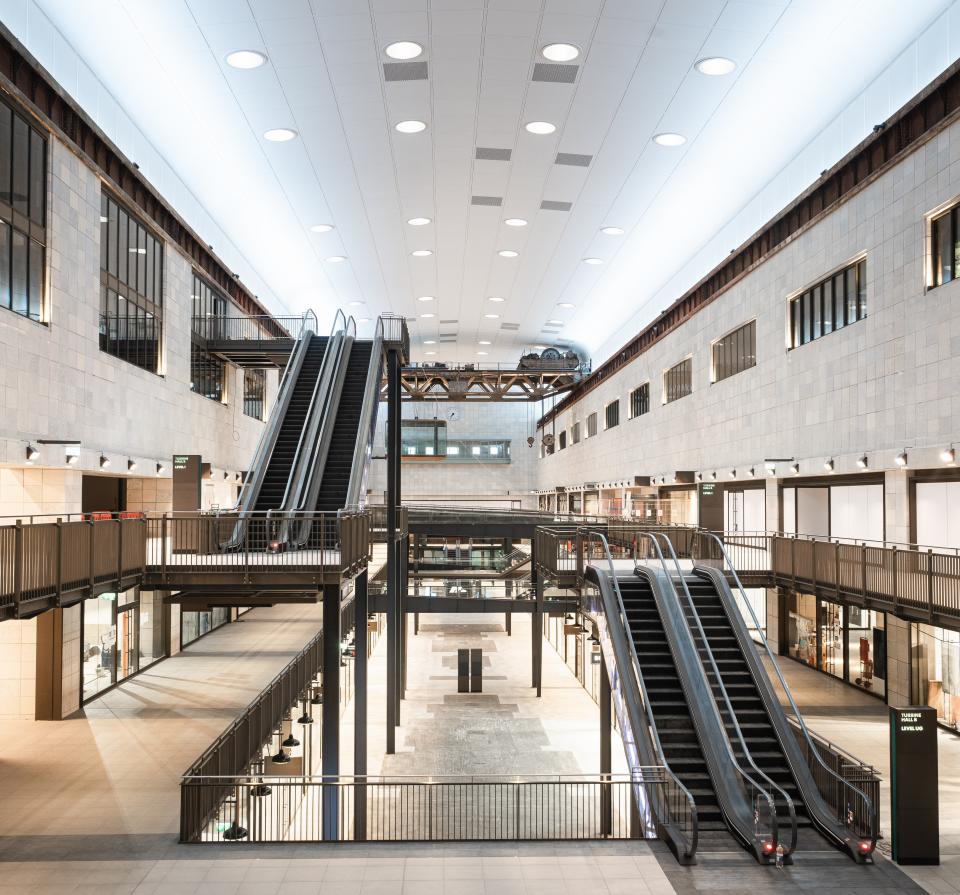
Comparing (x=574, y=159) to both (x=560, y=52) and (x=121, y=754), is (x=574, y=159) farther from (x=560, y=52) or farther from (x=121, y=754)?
(x=121, y=754)

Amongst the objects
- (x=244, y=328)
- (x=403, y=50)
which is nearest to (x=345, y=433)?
(x=403, y=50)

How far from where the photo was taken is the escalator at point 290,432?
2044 cm

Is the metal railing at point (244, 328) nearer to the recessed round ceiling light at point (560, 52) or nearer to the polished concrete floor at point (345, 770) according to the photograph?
the polished concrete floor at point (345, 770)

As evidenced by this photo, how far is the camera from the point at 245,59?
1639 cm

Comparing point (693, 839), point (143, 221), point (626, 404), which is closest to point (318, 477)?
point (143, 221)

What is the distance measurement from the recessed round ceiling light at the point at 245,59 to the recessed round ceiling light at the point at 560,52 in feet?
16.7

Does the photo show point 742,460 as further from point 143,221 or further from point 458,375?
point 458,375

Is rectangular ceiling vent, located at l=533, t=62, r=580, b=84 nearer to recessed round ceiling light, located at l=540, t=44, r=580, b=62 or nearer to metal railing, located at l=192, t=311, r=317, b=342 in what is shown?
recessed round ceiling light, located at l=540, t=44, r=580, b=62

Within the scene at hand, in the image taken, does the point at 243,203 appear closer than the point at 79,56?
No

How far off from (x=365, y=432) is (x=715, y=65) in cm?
1088

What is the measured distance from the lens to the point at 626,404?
131 feet

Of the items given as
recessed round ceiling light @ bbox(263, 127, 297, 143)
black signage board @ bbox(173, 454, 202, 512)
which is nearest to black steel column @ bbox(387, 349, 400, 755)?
black signage board @ bbox(173, 454, 202, 512)

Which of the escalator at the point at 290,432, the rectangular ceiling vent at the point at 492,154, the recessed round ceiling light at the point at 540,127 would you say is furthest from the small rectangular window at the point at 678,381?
the recessed round ceiling light at the point at 540,127

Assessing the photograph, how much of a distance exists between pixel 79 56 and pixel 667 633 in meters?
15.7
